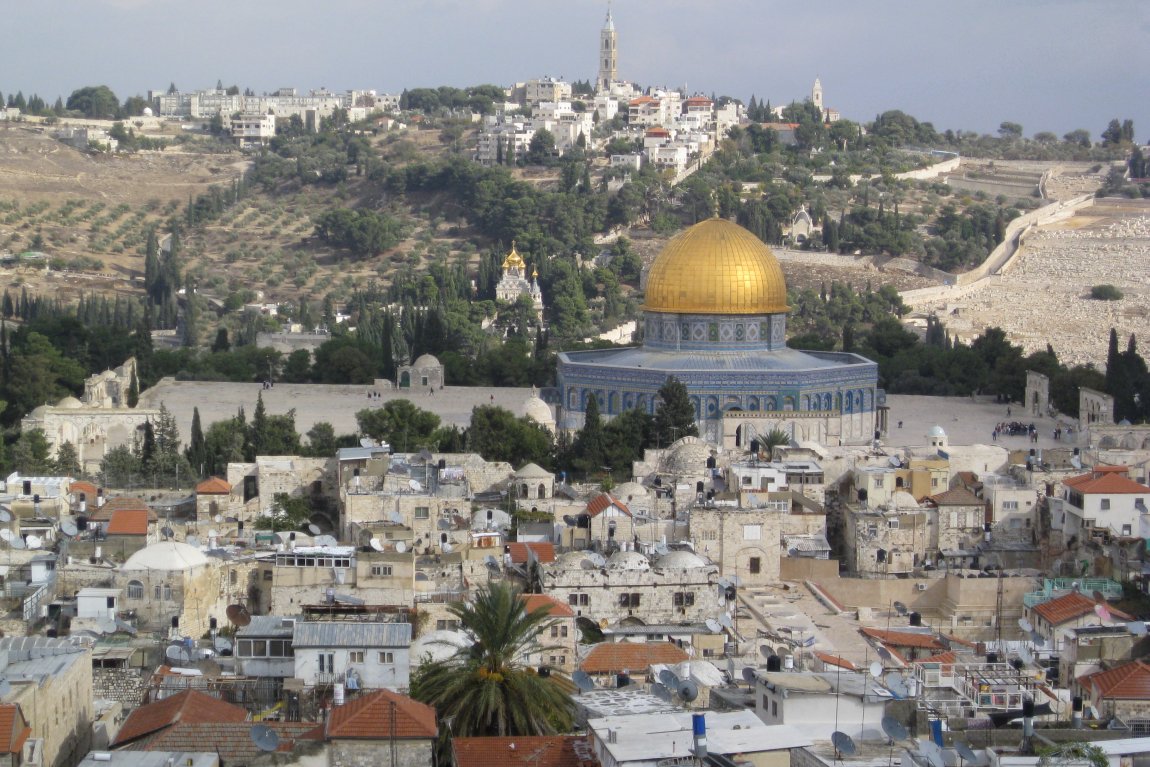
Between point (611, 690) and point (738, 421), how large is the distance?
58.3ft

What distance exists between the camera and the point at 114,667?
18.5 m

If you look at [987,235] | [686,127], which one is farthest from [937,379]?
[686,127]

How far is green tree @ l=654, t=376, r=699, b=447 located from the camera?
33062 mm

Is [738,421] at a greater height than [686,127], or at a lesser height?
lesser

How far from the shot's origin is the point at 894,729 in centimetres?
1516

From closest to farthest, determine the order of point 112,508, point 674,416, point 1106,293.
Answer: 1. point 112,508
2. point 674,416
3. point 1106,293

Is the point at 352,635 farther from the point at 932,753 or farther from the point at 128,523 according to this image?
the point at 128,523

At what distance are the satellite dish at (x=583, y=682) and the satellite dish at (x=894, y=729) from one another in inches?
119

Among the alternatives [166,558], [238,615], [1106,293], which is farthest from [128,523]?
[1106,293]

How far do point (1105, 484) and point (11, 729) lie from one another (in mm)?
15909

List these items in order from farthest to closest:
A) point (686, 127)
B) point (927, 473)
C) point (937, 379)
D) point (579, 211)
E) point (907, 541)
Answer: point (686, 127) → point (579, 211) → point (937, 379) → point (927, 473) → point (907, 541)

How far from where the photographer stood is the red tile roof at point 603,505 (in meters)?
26.1

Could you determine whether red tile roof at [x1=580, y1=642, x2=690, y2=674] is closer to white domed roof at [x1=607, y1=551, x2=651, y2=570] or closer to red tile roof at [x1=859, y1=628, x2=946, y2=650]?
white domed roof at [x1=607, y1=551, x2=651, y2=570]

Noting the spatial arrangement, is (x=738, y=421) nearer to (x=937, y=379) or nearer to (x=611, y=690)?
(x=937, y=379)
